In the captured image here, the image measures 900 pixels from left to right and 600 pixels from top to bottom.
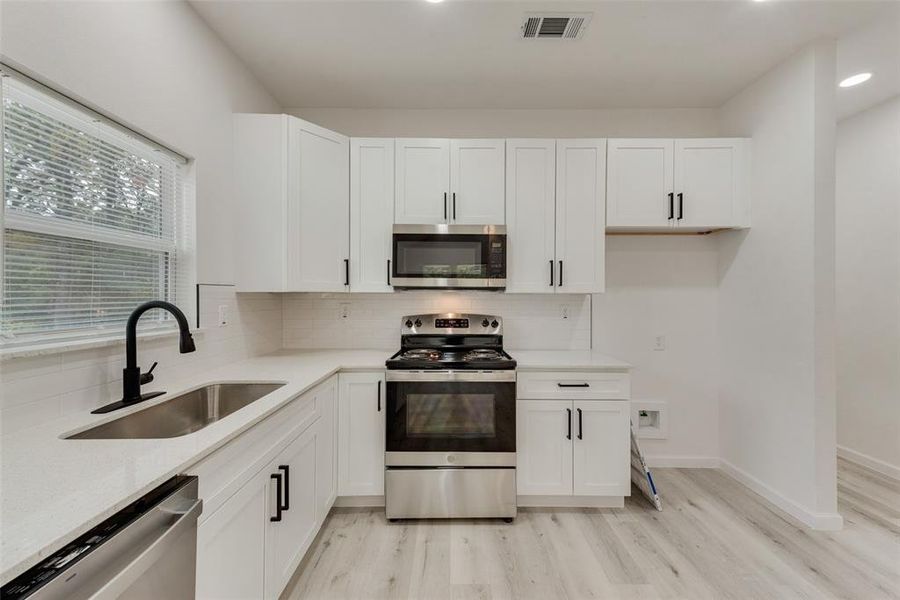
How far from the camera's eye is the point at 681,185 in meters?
2.58

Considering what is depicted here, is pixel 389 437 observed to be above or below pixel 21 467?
below

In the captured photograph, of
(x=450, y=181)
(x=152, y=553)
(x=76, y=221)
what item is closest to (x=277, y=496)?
(x=152, y=553)

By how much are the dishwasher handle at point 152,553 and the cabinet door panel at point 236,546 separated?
161 mm

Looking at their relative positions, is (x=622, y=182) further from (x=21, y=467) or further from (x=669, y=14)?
(x=21, y=467)

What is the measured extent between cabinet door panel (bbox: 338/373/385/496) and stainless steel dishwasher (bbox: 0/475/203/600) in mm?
1308

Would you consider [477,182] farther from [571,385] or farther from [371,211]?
[571,385]

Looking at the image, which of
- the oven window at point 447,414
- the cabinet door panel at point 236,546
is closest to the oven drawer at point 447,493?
the oven window at point 447,414

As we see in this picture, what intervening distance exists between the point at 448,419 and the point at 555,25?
7.46 feet

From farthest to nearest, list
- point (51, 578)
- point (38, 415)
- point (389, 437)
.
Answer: point (389, 437), point (38, 415), point (51, 578)

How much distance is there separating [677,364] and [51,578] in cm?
336

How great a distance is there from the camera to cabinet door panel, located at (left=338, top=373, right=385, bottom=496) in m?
2.24

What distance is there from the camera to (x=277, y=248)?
2268mm

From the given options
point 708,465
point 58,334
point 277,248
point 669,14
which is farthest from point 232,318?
point 708,465

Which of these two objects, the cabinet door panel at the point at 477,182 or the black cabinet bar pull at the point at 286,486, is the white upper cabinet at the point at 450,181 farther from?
the black cabinet bar pull at the point at 286,486
